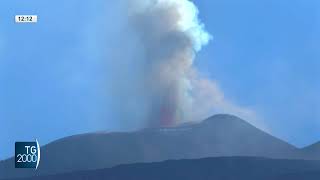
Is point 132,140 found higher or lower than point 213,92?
lower

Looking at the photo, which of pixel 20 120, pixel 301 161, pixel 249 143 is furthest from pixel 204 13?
→ pixel 20 120

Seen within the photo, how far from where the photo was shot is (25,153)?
8438mm

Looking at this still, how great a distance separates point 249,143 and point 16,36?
159 inches

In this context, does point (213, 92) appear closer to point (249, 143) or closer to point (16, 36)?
point (249, 143)

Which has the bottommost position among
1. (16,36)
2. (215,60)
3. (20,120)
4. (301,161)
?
(301,161)

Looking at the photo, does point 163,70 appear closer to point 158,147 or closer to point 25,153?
point 158,147

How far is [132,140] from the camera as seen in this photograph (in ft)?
27.9

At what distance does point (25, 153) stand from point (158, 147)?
208 centimetres

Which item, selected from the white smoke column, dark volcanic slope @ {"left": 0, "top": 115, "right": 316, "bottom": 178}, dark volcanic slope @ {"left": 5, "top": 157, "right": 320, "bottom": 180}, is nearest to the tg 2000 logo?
dark volcanic slope @ {"left": 0, "top": 115, "right": 316, "bottom": 178}

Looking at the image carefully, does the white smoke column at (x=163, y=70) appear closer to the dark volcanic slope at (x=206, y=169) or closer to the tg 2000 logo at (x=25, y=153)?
the dark volcanic slope at (x=206, y=169)

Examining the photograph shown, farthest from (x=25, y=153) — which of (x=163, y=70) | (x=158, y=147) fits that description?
(x=163, y=70)

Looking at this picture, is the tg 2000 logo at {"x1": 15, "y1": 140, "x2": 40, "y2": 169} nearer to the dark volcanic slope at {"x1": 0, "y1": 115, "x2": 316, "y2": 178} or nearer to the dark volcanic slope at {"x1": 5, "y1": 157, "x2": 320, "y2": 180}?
the dark volcanic slope at {"x1": 0, "y1": 115, "x2": 316, "y2": 178}

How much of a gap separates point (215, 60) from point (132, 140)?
1815 mm

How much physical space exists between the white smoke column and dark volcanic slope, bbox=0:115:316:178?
0.26 meters
